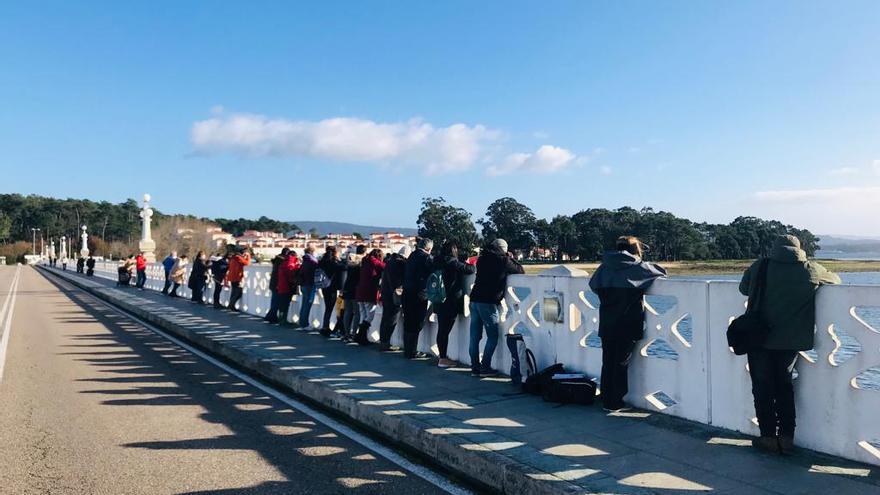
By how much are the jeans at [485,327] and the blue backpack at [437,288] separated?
2.00ft

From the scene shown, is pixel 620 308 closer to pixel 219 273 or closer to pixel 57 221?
pixel 219 273

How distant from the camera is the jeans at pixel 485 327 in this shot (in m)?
7.86

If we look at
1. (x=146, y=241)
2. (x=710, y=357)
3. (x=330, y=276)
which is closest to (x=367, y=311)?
(x=330, y=276)

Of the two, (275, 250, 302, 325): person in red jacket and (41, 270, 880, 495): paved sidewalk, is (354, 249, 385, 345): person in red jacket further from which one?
(275, 250, 302, 325): person in red jacket

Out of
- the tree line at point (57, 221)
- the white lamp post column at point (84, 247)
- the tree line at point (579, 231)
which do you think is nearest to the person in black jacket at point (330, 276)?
the tree line at point (579, 231)

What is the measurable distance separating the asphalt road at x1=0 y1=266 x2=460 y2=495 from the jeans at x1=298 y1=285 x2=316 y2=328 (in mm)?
2957

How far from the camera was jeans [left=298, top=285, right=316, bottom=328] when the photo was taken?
13149 millimetres

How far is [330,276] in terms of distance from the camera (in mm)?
11750

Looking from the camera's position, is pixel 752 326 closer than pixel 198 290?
Yes

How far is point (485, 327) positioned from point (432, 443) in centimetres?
267

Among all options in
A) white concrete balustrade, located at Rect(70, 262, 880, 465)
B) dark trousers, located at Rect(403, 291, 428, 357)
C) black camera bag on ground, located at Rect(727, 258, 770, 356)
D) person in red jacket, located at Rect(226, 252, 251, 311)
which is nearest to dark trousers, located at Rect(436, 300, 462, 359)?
dark trousers, located at Rect(403, 291, 428, 357)

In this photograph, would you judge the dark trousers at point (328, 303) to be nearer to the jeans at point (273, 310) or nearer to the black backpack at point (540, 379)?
the jeans at point (273, 310)

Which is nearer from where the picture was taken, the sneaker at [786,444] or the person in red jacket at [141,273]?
the sneaker at [786,444]

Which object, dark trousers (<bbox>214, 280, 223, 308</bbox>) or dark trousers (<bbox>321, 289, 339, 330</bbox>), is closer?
dark trousers (<bbox>321, 289, 339, 330</bbox>)
